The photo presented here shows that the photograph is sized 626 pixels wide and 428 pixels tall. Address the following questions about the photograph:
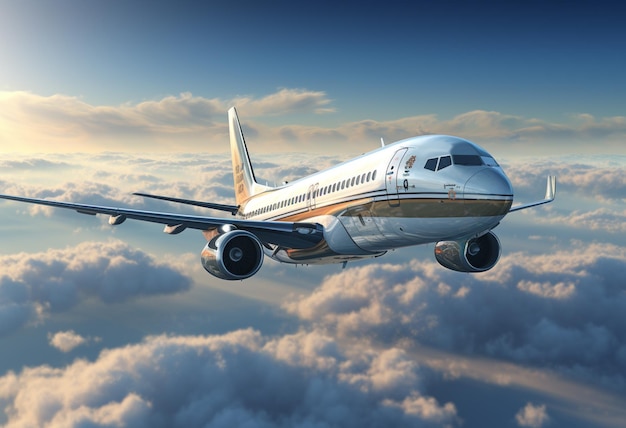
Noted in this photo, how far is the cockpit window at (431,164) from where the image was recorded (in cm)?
2502

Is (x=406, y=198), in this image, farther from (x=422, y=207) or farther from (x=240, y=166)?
(x=240, y=166)

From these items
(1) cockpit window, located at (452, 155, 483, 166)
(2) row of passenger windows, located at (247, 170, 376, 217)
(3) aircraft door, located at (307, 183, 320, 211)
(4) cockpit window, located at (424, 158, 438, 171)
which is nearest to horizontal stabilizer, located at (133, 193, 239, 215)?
(2) row of passenger windows, located at (247, 170, 376, 217)

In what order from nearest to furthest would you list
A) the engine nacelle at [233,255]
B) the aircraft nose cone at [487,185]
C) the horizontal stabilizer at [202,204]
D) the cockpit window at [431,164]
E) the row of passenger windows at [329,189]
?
the aircraft nose cone at [487,185], the cockpit window at [431,164], the row of passenger windows at [329,189], the engine nacelle at [233,255], the horizontal stabilizer at [202,204]

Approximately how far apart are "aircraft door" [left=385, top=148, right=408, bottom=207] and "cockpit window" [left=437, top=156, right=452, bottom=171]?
2199 mm

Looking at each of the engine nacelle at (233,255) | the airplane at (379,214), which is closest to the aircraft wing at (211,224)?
the airplane at (379,214)

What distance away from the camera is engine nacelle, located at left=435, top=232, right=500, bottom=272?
32156mm

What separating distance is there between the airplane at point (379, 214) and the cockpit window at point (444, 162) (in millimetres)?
43

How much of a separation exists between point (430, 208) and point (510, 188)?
3.10 m

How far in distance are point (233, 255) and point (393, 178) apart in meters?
8.38

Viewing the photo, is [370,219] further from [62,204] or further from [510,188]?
[62,204]

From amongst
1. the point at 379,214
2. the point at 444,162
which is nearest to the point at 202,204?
the point at 379,214

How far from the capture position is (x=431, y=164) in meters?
25.2

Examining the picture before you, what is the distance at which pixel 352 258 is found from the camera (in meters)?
34.0

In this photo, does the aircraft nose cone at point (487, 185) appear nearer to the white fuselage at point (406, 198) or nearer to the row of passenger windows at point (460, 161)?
the white fuselage at point (406, 198)
